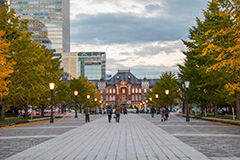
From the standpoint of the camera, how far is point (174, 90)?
66.9 m

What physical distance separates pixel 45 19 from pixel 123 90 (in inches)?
2820

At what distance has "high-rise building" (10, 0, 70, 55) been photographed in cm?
18812

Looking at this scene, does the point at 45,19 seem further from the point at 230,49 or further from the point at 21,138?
the point at 21,138

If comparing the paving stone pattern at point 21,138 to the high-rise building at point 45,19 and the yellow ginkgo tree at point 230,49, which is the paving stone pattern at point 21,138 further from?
the high-rise building at point 45,19

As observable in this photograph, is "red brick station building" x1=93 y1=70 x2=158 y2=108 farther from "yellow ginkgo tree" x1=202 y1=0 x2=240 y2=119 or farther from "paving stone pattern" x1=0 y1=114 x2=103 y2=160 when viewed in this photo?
"paving stone pattern" x1=0 y1=114 x2=103 y2=160

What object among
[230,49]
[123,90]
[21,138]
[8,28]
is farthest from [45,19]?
[21,138]

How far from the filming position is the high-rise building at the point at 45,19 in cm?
18812

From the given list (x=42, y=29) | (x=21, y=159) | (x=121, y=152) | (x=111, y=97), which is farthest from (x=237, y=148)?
(x=42, y=29)

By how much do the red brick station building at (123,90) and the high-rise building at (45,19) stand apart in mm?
44460

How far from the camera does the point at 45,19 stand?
629ft

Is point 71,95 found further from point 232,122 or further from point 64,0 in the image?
point 64,0

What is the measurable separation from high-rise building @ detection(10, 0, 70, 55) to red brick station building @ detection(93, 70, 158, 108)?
146 feet

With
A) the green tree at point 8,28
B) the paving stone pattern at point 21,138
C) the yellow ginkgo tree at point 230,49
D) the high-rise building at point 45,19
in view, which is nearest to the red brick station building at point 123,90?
the high-rise building at point 45,19

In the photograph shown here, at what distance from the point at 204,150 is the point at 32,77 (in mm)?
25112
